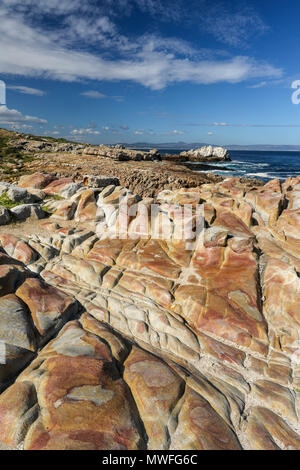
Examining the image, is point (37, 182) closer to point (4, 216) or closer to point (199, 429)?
point (4, 216)

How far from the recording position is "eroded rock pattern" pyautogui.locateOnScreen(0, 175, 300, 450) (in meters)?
5.70

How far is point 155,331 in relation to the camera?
31.6 feet

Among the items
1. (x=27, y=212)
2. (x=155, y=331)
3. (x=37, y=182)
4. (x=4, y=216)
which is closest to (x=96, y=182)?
(x=37, y=182)

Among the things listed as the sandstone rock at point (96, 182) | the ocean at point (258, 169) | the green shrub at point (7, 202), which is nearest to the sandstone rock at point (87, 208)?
the sandstone rock at point (96, 182)

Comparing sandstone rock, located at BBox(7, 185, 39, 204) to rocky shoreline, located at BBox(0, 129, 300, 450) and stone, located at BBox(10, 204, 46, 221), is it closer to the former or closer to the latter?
rocky shoreline, located at BBox(0, 129, 300, 450)

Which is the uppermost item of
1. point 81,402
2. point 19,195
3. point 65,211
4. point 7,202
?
point 19,195

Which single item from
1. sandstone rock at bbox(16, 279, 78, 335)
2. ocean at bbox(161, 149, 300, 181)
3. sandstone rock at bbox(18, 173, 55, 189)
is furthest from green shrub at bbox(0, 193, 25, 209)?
ocean at bbox(161, 149, 300, 181)

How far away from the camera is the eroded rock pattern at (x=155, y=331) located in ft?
18.7

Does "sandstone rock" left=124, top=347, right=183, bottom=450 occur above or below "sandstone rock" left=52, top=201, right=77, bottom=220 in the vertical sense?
below

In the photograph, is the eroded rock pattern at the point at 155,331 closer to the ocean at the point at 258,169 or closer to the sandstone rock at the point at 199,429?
the sandstone rock at the point at 199,429

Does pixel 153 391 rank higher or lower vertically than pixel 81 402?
lower
